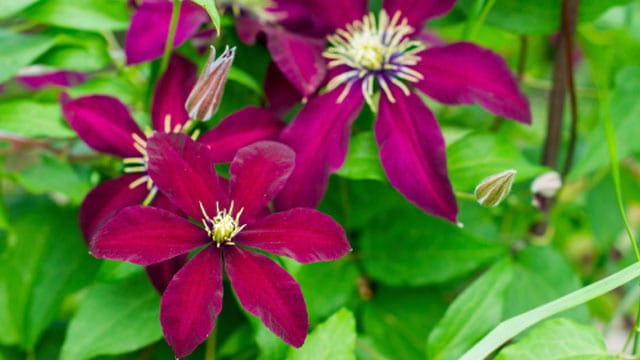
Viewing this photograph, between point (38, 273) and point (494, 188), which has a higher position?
point (494, 188)

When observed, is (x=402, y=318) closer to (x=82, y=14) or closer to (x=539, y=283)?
(x=539, y=283)

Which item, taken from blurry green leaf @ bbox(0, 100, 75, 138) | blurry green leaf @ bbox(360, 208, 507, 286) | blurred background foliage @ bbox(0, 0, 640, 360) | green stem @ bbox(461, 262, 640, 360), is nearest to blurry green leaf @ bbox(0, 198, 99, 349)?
blurred background foliage @ bbox(0, 0, 640, 360)

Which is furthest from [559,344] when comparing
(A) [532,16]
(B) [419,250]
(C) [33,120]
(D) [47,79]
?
(D) [47,79]

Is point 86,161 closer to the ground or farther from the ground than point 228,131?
closer to the ground

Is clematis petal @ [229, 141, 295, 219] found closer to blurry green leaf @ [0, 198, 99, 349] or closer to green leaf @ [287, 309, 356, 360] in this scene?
green leaf @ [287, 309, 356, 360]

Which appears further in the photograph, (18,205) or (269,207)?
(18,205)

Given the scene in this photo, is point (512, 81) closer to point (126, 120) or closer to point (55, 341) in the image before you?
point (126, 120)

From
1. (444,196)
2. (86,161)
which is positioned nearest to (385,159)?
(444,196)
